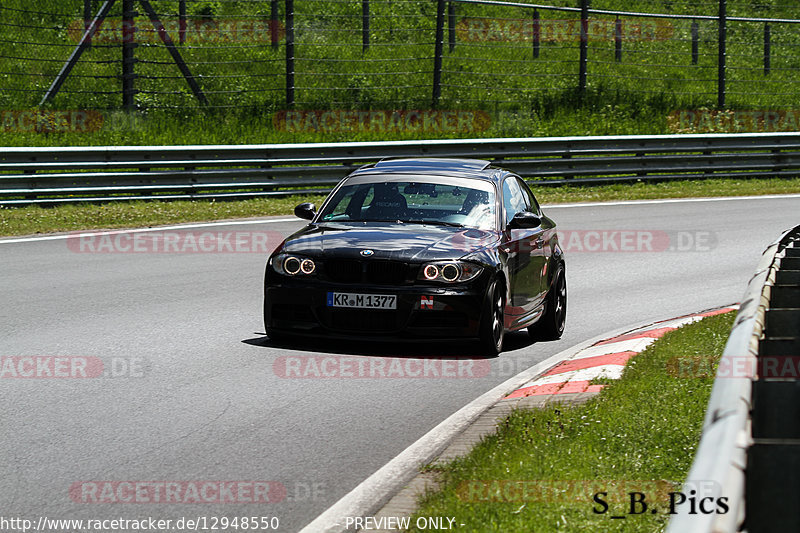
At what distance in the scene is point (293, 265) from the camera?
941 cm

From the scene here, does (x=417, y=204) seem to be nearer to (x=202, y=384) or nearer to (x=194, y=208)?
(x=202, y=384)

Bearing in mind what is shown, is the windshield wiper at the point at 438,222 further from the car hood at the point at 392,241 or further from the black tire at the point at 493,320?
the black tire at the point at 493,320

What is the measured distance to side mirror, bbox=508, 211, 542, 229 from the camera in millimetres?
10039

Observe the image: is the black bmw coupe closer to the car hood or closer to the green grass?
the car hood

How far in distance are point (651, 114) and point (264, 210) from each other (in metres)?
16.2

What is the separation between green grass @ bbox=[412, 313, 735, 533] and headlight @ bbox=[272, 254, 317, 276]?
2.63 m

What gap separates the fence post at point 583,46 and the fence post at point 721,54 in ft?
11.8

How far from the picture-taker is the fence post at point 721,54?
100ft

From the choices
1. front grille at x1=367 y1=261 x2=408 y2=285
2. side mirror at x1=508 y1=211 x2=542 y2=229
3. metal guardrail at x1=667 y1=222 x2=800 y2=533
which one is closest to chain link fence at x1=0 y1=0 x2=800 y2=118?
side mirror at x1=508 y1=211 x2=542 y2=229

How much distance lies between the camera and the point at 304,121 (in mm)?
27172

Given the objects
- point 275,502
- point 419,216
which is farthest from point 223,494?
point 419,216

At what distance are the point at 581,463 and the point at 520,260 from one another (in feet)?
14.5

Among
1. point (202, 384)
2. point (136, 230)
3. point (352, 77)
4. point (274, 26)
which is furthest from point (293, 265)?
point (352, 77)

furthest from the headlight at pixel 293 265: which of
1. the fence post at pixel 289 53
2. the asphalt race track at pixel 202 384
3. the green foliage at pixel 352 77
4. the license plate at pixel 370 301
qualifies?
the fence post at pixel 289 53
